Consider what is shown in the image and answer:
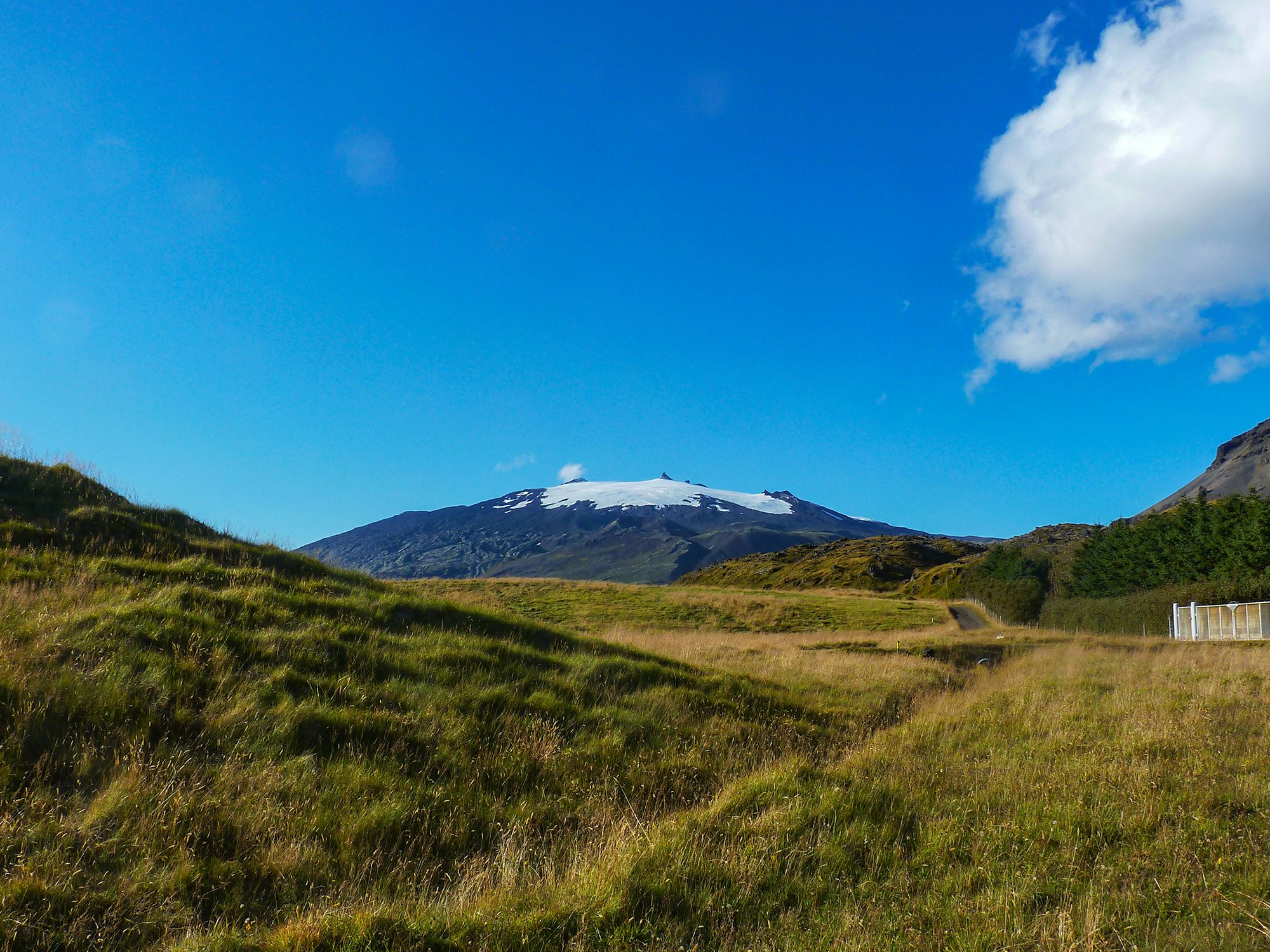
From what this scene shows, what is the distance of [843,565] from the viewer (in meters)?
122

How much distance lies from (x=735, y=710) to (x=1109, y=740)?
4.97 m

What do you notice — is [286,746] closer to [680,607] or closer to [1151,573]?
[680,607]

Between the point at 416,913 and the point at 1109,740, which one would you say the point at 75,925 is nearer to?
the point at 416,913

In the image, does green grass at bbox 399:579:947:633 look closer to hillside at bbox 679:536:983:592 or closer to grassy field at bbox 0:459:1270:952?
grassy field at bbox 0:459:1270:952

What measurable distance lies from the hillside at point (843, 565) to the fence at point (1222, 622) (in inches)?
2459

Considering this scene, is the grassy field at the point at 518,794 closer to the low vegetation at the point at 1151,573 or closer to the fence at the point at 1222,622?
the fence at the point at 1222,622

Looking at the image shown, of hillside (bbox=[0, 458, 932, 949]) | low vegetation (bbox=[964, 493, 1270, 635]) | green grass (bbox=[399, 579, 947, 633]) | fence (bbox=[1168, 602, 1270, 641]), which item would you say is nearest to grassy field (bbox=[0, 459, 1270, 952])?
hillside (bbox=[0, 458, 932, 949])

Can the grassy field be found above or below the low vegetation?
below

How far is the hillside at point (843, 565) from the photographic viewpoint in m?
112

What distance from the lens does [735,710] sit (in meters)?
11.0

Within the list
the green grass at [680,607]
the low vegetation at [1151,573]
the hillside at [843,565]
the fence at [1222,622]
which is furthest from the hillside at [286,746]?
the hillside at [843,565]

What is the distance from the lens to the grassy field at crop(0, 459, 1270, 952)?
459 cm

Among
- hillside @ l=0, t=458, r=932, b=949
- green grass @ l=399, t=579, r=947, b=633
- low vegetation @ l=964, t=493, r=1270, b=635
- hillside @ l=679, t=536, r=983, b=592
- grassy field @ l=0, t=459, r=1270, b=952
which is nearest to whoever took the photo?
grassy field @ l=0, t=459, r=1270, b=952

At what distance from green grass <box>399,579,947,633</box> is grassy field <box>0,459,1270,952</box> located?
27452 millimetres
